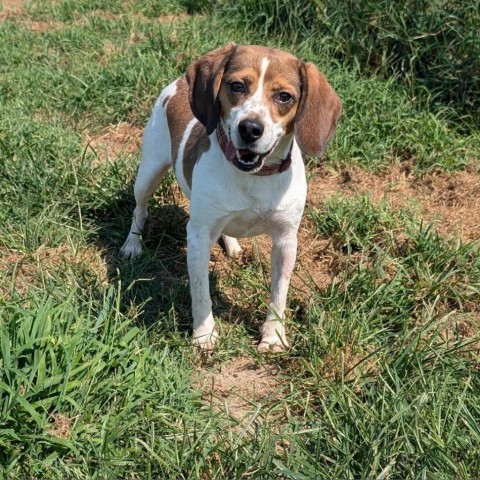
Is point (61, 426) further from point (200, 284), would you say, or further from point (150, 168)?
point (150, 168)

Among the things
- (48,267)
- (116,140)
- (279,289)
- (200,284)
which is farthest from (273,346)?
(116,140)

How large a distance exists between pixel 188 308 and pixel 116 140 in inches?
86.6

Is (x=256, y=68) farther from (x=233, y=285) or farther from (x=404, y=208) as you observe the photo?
(x=404, y=208)

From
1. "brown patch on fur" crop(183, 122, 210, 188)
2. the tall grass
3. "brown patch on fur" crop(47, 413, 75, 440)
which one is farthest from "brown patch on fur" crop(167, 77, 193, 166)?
the tall grass

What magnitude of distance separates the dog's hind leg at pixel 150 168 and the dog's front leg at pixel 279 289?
3.49 ft

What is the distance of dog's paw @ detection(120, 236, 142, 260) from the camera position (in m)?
4.70

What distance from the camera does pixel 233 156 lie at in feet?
11.7

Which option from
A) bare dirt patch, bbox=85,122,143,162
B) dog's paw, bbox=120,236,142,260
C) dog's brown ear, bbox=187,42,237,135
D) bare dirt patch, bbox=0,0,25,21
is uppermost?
dog's brown ear, bbox=187,42,237,135

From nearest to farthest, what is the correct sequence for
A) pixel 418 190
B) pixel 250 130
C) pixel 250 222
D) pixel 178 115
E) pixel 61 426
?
pixel 61 426 < pixel 250 130 < pixel 250 222 < pixel 178 115 < pixel 418 190

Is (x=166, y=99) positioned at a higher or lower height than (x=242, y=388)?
higher

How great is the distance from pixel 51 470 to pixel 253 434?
87 centimetres

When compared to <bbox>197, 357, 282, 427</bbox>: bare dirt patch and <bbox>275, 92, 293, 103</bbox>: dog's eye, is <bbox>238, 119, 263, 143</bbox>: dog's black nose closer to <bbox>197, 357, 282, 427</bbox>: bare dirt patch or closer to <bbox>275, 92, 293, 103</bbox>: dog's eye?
<bbox>275, 92, 293, 103</bbox>: dog's eye

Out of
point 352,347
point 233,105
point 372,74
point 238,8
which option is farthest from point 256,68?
point 238,8

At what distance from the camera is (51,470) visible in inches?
115
